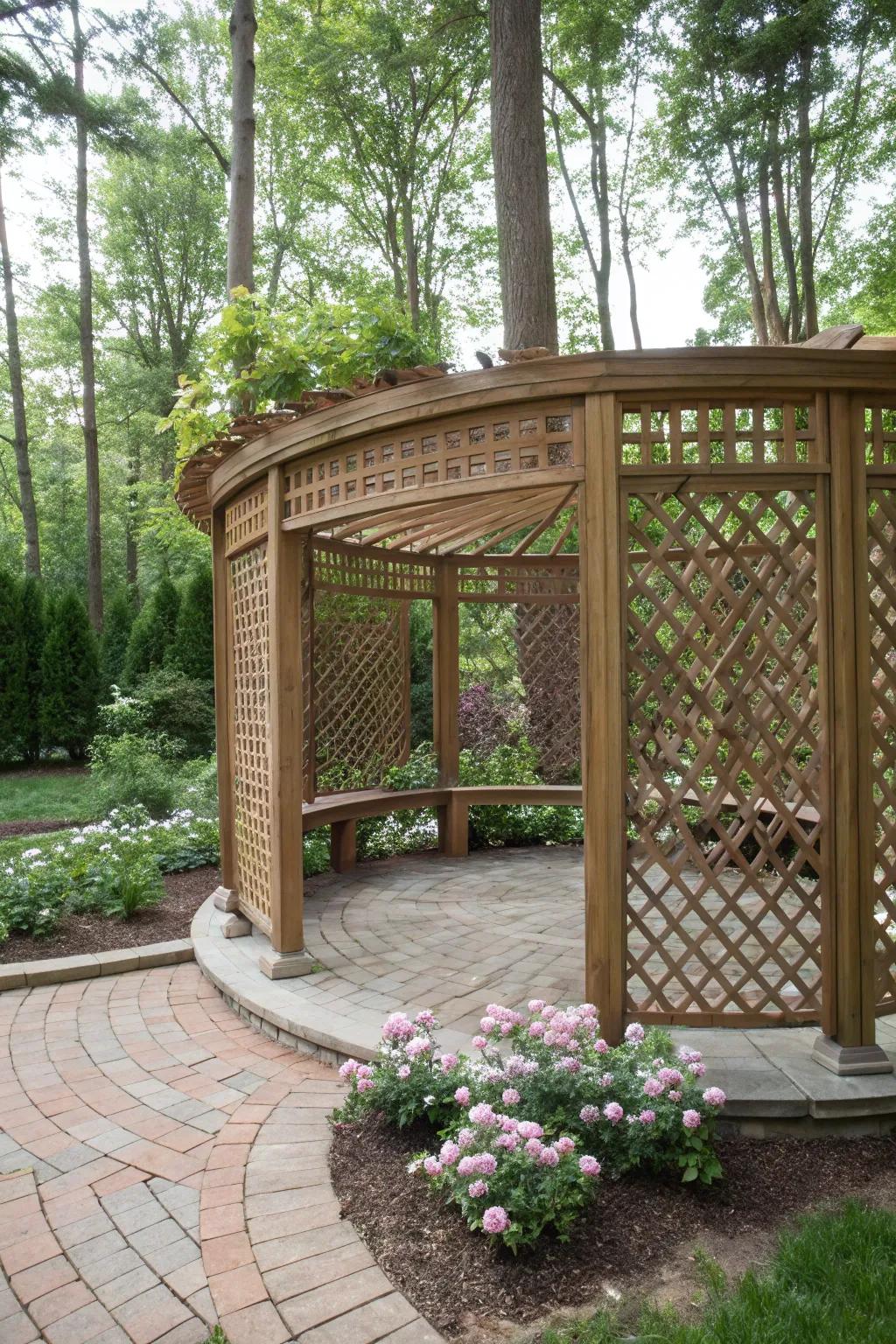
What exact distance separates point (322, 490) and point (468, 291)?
1519 centimetres

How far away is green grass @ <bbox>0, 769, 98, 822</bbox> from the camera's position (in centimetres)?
882

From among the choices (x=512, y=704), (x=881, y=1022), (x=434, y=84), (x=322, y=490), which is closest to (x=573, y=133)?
(x=434, y=84)

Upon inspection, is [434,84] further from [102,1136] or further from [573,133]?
[102,1136]

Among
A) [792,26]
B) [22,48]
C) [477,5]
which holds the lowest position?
[22,48]

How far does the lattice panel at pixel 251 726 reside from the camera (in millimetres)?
4242

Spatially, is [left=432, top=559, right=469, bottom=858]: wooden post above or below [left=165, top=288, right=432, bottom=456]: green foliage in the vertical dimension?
below

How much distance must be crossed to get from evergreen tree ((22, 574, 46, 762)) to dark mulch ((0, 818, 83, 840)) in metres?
3.71

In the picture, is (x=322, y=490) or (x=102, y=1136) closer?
(x=102, y=1136)

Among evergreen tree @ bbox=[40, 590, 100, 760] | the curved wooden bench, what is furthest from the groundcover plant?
evergreen tree @ bbox=[40, 590, 100, 760]

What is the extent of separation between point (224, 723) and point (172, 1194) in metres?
2.88

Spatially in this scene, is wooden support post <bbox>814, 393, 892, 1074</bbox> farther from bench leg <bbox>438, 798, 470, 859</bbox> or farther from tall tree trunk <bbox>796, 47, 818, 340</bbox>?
tall tree trunk <bbox>796, 47, 818, 340</bbox>

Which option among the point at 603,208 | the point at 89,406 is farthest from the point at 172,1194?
the point at 603,208

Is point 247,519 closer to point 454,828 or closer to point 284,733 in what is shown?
point 284,733

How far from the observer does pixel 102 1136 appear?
8.99 feet
